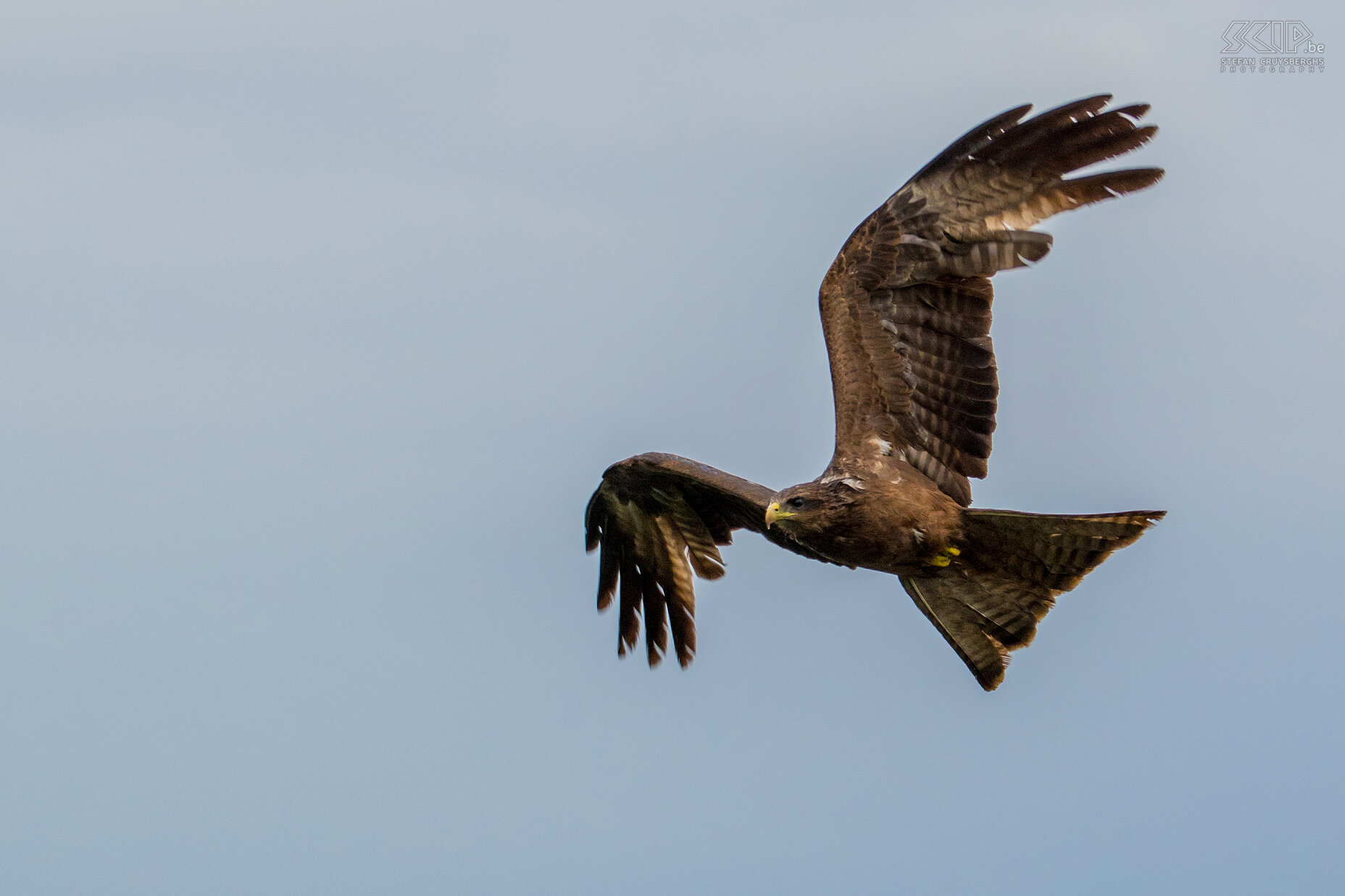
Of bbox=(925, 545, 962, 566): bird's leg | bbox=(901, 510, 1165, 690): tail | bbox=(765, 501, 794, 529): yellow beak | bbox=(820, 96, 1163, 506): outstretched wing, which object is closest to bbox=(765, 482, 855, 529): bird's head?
bbox=(765, 501, 794, 529): yellow beak

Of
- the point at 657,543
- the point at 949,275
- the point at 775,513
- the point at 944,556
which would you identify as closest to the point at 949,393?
the point at 949,275

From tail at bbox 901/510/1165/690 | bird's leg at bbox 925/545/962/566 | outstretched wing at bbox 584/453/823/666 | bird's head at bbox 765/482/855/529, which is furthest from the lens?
outstretched wing at bbox 584/453/823/666

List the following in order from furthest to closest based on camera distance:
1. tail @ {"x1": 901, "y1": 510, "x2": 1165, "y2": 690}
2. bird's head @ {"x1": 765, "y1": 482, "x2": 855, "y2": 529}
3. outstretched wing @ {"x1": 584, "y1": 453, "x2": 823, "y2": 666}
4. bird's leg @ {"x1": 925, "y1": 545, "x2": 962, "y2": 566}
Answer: outstretched wing @ {"x1": 584, "y1": 453, "x2": 823, "y2": 666} < bird's leg @ {"x1": 925, "y1": 545, "x2": 962, "y2": 566} < bird's head @ {"x1": 765, "y1": 482, "x2": 855, "y2": 529} < tail @ {"x1": 901, "y1": 510, "x2": 1165, "y2": 690}

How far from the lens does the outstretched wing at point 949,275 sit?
1131 cm

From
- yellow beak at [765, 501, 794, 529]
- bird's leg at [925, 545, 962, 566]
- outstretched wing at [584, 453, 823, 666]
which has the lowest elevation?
bird's leg at [925, 545, 962, 566]

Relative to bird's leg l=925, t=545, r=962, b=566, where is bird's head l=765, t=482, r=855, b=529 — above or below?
above

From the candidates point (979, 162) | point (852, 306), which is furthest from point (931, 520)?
point (979, 162)

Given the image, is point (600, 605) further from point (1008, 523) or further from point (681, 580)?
point (1008, 523)

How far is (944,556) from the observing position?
11766 mm

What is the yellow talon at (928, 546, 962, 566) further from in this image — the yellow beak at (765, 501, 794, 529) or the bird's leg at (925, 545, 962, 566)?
the yellow beak at (765, 501, 794, 529)

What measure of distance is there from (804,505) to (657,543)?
307 centimetres

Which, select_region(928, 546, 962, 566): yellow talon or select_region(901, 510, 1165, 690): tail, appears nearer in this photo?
select_region(901, 510, 1165, 690): tail

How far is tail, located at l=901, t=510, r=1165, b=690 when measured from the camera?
1122 centimetres

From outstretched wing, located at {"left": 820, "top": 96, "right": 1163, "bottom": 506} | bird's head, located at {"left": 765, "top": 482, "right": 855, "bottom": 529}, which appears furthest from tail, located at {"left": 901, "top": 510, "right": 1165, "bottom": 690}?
bird's head, located at {"left": 765, "top": 482, "right": 855, "bottom": 529}
